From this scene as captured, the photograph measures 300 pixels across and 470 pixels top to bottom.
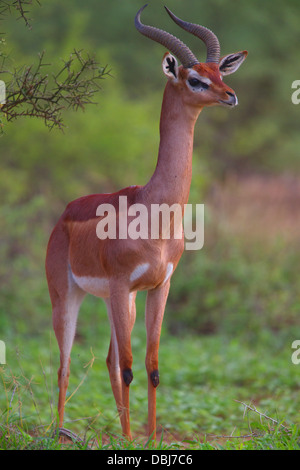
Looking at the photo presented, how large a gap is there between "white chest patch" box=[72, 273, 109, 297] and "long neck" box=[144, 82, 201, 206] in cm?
63

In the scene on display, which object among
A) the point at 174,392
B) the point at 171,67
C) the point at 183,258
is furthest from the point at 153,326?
the point at 183,258

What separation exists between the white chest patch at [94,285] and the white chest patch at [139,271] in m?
0.26

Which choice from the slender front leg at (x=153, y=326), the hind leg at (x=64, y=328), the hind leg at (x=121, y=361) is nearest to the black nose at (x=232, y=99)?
the slender front leg at (x=153, y=326)

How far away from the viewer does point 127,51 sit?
21.0 m

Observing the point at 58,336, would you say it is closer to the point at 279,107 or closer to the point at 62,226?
the point at 62,226

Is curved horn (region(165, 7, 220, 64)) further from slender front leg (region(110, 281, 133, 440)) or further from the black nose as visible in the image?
slender front leg (region(110, 281, 133, 440))

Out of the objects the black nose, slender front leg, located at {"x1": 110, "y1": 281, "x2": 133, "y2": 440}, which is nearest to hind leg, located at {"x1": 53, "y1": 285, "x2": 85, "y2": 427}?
slender front leg, located at {"x1": 110, "y1": 281, "x2": 133, "y2": 440}

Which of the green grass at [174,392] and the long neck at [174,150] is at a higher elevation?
the long neck at [174,150]

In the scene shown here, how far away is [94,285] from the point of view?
4113mm

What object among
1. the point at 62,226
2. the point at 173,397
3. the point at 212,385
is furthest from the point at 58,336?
the point at 212,385

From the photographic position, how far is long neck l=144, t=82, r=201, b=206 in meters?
3.80

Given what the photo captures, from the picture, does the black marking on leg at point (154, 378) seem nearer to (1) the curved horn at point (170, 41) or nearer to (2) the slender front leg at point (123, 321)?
(2) the slender front leg at point (123, 321)

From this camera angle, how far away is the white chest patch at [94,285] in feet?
13.3

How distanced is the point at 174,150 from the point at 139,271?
2.50 feet
